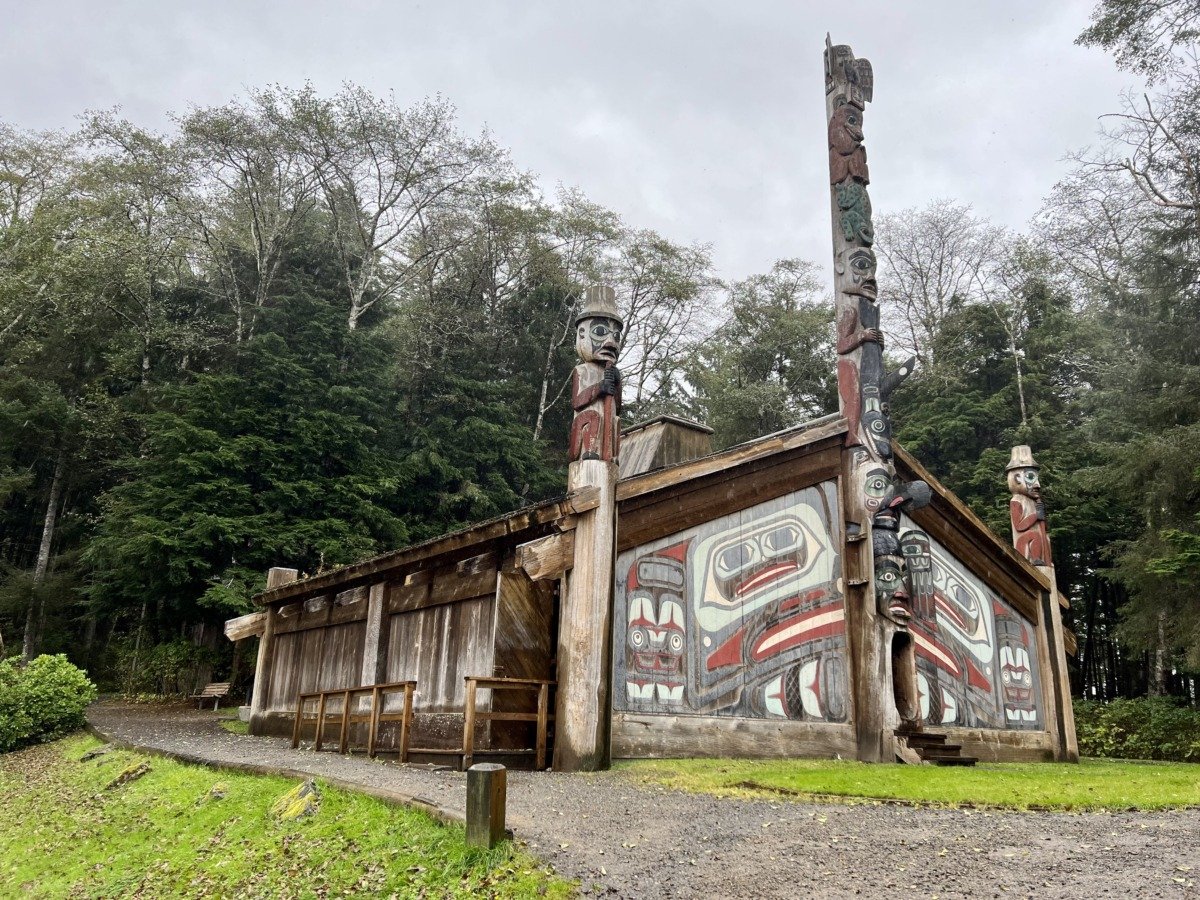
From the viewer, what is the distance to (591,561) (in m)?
9.30

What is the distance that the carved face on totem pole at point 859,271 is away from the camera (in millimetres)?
12328

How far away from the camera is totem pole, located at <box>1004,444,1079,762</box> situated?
14430 mm

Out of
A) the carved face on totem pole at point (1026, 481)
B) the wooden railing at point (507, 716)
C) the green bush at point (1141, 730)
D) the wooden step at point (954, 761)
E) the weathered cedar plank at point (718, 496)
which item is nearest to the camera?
the wooden railing at point (507, 716)

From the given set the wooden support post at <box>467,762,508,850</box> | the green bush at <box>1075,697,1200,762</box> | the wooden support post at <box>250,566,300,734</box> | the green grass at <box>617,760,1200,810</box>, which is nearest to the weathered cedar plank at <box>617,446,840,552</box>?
the green grass at <box>617,760,1200,810</box>

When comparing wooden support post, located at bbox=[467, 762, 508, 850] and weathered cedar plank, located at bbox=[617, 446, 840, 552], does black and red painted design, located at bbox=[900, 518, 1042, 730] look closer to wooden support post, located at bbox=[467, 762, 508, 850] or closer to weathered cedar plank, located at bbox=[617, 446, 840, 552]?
weathered cedar plank, located at bbox=[617, 446, 840, 552]

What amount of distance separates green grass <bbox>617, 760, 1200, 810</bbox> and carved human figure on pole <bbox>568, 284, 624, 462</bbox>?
11.2 ft

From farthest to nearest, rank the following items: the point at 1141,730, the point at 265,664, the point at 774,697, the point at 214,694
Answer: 1. the point at 214,694
2. the point at 1141,730
3. the point at 265,664
4. the point at 774,697

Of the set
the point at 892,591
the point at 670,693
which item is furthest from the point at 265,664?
the point at 892,591

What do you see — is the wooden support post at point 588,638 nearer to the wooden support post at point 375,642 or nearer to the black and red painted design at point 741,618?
the black and red painted design at point 741,618

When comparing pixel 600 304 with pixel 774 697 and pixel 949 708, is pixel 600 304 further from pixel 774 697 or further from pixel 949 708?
pixel 949 708

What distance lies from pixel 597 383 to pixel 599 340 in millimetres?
510

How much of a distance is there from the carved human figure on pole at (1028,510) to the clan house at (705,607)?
1.31 metres

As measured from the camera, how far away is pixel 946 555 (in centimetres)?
1366

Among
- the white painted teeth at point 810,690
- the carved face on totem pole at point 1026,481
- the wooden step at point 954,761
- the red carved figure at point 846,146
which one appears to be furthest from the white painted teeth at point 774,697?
the red carved figure at point 846,146
